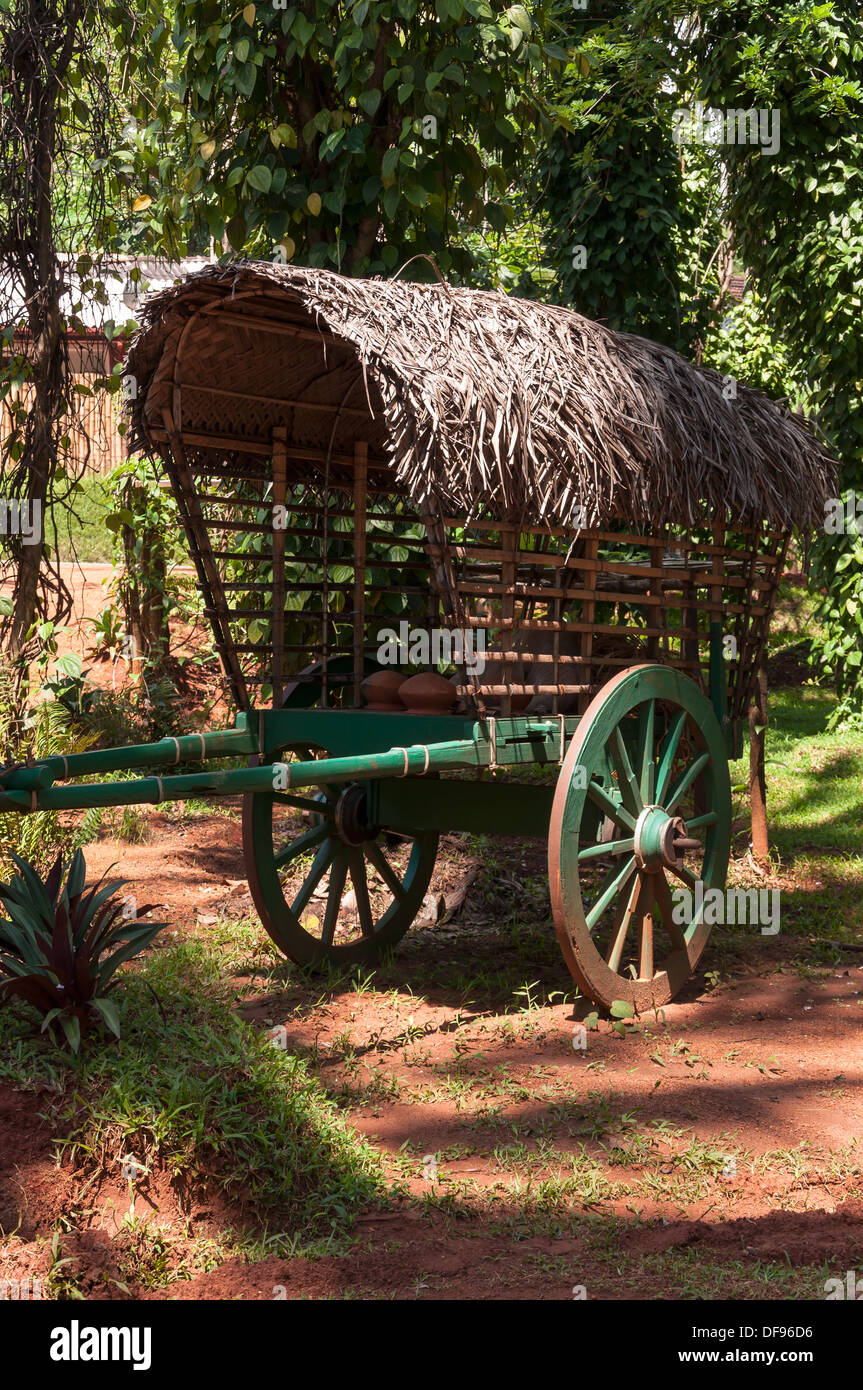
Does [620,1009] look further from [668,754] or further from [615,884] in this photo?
[668,754]

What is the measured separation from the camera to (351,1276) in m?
2.80

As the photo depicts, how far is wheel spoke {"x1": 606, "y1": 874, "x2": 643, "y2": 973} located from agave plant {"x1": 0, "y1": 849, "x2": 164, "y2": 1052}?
166 centimetres

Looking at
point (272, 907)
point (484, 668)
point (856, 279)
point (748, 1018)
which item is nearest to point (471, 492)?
point (484, 668)

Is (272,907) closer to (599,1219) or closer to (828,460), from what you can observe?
(599,1219)

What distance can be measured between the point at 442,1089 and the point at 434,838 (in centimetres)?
157

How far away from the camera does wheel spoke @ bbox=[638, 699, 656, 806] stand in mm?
4543

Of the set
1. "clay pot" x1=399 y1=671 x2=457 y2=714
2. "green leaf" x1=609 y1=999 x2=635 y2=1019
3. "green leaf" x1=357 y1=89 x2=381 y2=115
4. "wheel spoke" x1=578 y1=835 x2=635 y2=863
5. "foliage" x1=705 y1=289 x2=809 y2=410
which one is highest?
"foliage" x1=705 y1=289 x2=809 y2=410

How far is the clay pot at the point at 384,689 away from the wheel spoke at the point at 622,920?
3.41 feet

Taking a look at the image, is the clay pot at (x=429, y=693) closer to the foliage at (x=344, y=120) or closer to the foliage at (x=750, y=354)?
the foliage at (x=344, y=120)

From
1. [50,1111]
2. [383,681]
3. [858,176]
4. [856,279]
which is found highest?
[858,176]

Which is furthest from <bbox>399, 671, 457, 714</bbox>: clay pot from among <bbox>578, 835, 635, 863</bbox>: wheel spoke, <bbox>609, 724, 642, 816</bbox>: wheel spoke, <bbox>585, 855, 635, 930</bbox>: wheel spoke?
<bbox>585, 855, 635, 930</bbox>: wheel spoke

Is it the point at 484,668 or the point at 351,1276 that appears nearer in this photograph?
the point at 351,1276

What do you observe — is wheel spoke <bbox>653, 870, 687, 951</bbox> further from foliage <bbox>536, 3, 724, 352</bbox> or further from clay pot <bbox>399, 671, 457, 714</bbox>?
foliage <bbox>536, 3, 724, 352</bbox>

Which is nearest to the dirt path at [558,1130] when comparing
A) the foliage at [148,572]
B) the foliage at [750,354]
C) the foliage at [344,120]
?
the foliage at [344,120]
